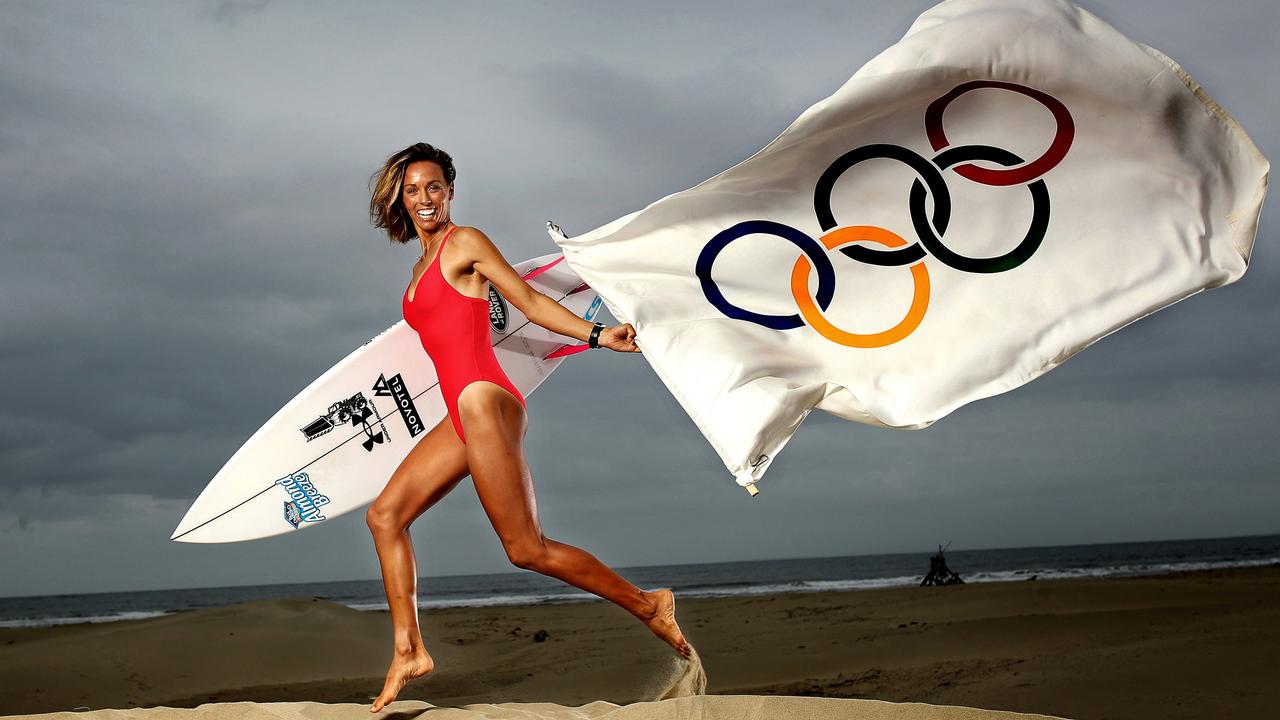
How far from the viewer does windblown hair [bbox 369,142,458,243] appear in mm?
3441

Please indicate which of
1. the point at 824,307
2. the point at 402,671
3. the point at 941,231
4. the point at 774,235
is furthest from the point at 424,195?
the point at 941,231

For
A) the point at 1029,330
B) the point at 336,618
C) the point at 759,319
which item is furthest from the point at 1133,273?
the point at 336,618

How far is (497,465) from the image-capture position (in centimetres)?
316

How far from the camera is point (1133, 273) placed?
9.80 ft

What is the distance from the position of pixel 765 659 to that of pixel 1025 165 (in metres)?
5.51

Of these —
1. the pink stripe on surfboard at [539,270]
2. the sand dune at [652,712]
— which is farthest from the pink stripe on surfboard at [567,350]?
the sand dune at [652,712]

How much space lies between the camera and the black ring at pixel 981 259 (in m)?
3.08

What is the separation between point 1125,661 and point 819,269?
4267 millimetres

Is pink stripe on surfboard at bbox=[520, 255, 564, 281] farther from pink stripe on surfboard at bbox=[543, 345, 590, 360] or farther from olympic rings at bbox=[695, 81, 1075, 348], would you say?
olympic rings at bbox=[695, 81, 1075, 348]

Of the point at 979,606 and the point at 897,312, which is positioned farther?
the point at 979,606

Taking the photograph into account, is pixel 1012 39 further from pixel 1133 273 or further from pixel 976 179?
pixel 1133 273

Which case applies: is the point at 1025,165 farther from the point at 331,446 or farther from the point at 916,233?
the point at 331,446

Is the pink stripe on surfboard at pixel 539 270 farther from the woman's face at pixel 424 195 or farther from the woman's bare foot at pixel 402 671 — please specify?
the woman's bare foot at pixel 402 671

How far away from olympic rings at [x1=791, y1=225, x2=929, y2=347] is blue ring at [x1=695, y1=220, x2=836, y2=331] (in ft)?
0.12
